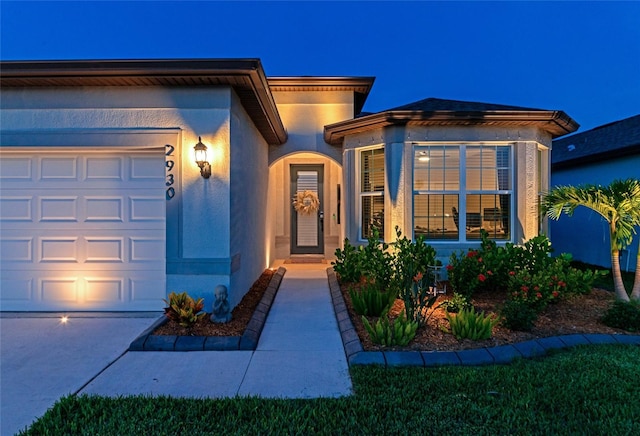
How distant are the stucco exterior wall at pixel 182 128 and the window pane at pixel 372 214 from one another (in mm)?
3326

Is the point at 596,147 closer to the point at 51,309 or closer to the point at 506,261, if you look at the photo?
the point at 506,261

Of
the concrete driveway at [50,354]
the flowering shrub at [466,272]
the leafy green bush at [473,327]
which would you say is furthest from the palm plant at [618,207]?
the concrete driveway at [50,354]

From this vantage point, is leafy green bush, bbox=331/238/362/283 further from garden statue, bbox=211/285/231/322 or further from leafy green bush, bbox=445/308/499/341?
garden statue, bbox=211/285/231/322

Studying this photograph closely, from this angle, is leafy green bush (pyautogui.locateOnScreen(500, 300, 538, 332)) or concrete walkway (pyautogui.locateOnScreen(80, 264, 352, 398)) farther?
leafy green bush (pyautogui.locateOnScreen(500, 300, 538, 332))

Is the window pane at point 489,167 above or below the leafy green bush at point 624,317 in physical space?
above

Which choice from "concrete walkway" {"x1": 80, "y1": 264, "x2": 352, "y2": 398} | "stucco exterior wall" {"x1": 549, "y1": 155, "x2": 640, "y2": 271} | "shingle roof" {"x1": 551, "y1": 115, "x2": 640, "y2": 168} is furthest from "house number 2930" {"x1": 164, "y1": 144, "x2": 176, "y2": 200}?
"shingle roof" {"x1": 551, "y1": 115, "x2": 640, "y2": 168}

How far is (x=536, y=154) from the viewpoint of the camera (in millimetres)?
6570

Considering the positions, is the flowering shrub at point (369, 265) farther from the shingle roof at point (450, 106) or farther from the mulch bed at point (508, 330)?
the shingle roof at point (450, 106)

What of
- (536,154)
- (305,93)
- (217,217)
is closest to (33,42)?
(305,93)

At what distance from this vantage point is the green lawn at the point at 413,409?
2.45 metres

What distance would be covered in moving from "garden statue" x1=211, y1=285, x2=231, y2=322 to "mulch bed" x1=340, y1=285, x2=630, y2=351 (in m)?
1.70

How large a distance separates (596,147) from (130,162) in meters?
12.0

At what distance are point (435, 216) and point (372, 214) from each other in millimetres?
1256

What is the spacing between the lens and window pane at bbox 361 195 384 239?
7000 millimetres
